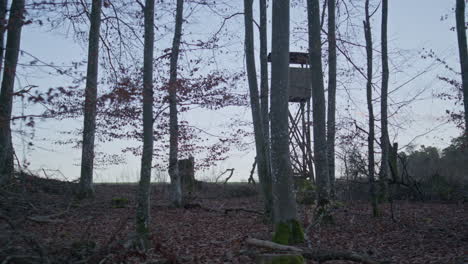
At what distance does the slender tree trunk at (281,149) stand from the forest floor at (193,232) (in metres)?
0.63

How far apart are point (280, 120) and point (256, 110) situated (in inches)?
147

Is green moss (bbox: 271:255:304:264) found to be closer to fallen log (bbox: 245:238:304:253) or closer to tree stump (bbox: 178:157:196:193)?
fallen log (bbox: 245:238:304:253)

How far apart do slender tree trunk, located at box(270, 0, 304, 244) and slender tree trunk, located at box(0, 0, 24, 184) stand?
505 cm

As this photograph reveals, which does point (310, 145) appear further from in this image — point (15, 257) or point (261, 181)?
point (15, 257)

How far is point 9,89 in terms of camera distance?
37.0ft

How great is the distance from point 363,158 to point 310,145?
5.51 m

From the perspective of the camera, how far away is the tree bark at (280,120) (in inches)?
337

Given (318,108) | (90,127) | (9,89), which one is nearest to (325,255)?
(318,108)

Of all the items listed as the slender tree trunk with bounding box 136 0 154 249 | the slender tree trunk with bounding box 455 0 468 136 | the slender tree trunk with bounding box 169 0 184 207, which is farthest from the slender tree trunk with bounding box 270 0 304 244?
the slender tree trunk with bounding box 169 0 184 207

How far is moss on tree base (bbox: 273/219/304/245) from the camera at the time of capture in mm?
8484

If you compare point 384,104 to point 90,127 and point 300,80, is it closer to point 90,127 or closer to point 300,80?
point 300,80

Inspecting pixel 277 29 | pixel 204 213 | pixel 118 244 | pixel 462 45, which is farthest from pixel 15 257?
pixel 462 45

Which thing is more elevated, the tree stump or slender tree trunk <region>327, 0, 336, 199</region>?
slender tree trunk <region>327, 0, 336, 199</region>

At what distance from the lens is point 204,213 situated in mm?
14648
